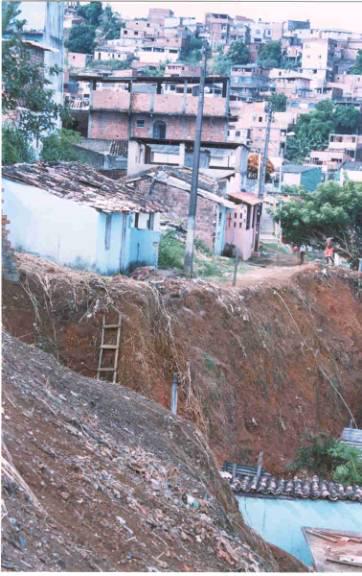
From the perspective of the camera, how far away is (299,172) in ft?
84.8

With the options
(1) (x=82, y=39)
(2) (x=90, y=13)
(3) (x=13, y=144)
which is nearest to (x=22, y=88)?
(3) (x=13, y=144)

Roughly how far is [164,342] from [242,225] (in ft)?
24.6

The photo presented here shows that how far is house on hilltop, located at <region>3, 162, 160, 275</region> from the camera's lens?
10242 millimetres

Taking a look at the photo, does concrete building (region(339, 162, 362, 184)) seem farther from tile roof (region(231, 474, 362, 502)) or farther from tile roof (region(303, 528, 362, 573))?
tile roof (region(303, 528, 362, 573))

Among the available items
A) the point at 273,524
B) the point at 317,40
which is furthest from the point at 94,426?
the point at 317,40

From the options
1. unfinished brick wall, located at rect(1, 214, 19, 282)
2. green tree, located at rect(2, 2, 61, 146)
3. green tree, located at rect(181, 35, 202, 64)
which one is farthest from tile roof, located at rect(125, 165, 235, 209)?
green tree, located at rect(181, 35, 202, 64)

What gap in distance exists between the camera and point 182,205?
1590 centimetres

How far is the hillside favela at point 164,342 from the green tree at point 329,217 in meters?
0.04

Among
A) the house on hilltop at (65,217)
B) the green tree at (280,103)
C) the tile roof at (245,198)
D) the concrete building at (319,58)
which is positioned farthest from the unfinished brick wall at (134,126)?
the concrete building at (319,58)

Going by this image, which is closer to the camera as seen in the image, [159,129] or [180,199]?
[180,199]

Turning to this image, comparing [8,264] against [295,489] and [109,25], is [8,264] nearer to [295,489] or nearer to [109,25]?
[295,489]

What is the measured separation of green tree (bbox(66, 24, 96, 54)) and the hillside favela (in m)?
4.44

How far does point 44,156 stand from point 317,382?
491 centimetres

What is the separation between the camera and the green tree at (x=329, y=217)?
17797mm
